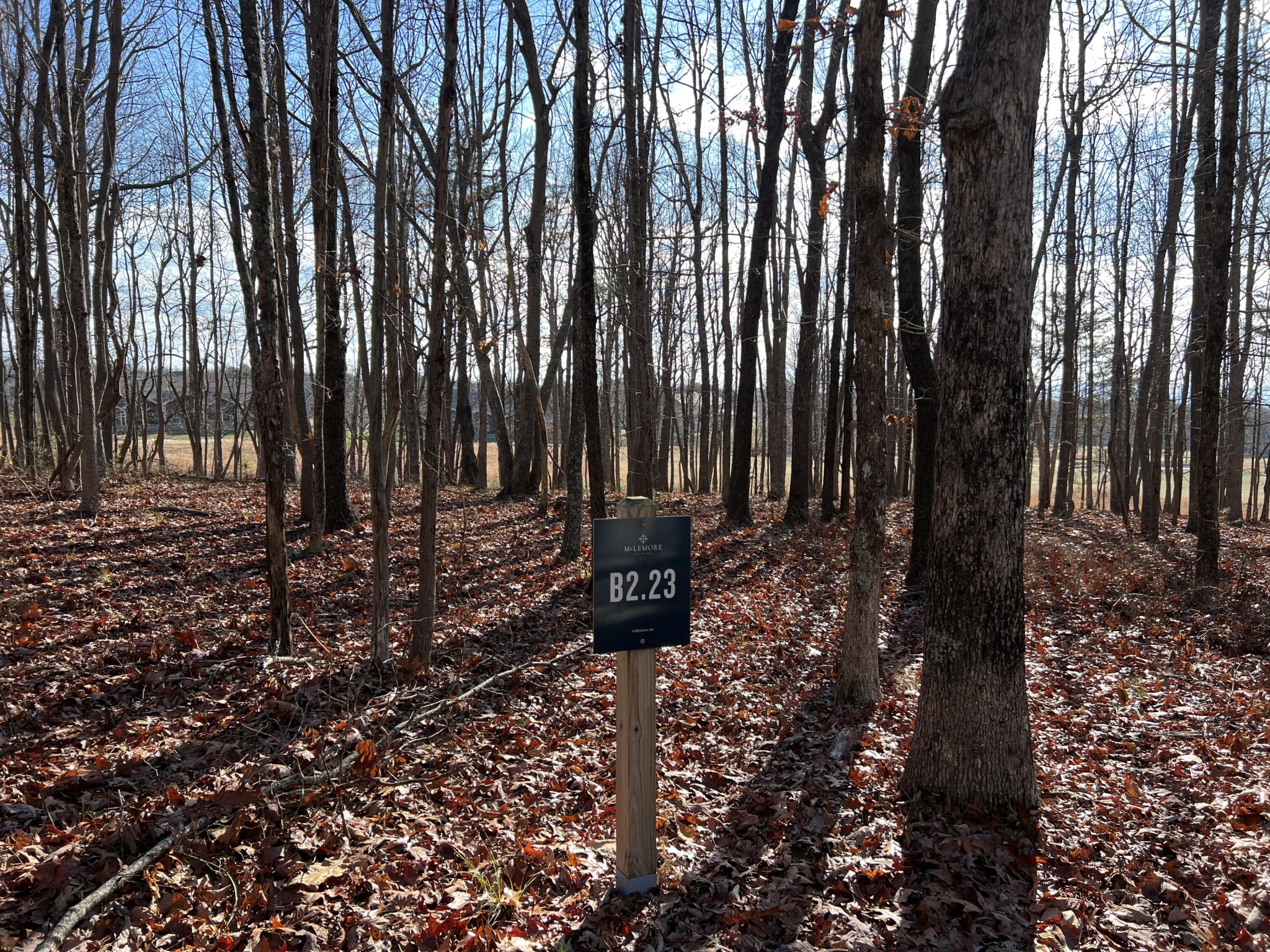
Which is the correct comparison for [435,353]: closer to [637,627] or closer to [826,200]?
[637,627]

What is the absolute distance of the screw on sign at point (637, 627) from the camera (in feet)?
10.9

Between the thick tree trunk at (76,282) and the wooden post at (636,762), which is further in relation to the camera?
the thick tree trunk at (76,282)

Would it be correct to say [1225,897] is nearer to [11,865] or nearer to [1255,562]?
[11,865]

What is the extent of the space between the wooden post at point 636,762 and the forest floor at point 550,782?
167 mm

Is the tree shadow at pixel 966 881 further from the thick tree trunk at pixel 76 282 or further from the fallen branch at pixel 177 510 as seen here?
the thick tree trunk at pixel 76 282

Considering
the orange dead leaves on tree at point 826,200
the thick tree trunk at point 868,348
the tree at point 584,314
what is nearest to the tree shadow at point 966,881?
the thick tree trunk at point 868,348

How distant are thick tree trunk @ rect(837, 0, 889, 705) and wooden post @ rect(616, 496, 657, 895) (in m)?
3.12

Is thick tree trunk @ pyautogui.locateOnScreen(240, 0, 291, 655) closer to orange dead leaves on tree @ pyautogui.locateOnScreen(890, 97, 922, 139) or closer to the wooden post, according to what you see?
the wooden post

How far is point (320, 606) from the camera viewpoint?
7.71 meters

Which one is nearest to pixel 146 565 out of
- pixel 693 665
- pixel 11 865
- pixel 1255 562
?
pixel 11 865

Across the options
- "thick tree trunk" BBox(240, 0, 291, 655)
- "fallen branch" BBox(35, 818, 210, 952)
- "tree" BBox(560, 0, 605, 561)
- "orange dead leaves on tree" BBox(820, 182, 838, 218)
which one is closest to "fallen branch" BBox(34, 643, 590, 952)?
"fallen branch" BBox(35, 818, 210, 952)

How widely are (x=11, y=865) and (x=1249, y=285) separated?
28622mm

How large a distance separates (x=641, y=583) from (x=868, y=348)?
137 inches

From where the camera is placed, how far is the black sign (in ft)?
10.9
